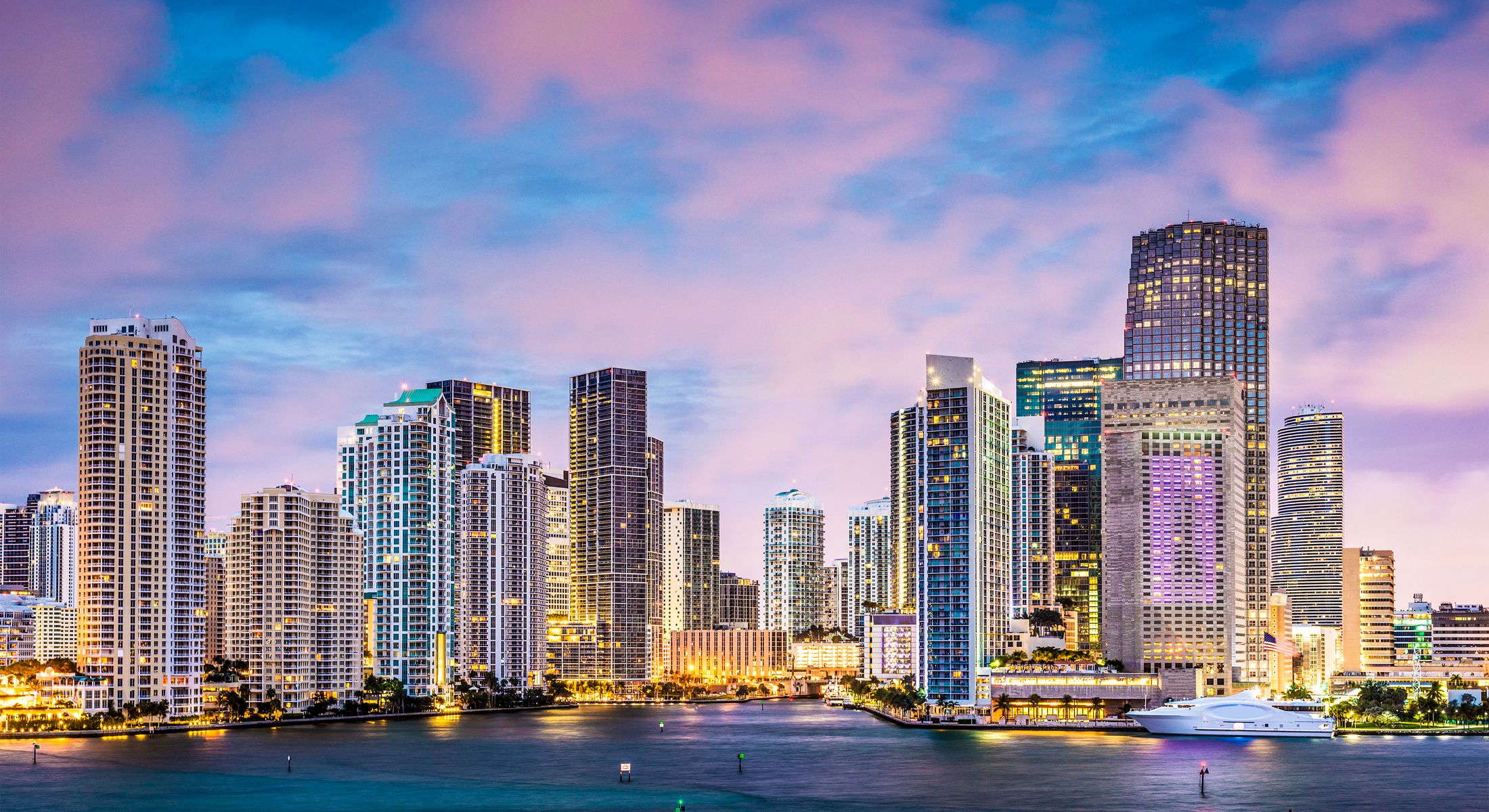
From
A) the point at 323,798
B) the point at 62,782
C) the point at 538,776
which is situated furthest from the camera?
the point at 538,776

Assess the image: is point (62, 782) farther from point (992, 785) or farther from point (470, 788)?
point (992, 785)

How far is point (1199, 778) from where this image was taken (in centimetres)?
18388

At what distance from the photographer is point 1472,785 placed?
182500 millimetres

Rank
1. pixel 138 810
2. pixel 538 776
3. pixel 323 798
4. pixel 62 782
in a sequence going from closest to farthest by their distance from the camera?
pixel 138 810 → pixel 323 798 → pixel 62 782 → pixel 538 776

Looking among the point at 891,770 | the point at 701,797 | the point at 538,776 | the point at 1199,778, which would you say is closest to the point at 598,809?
the point at 701,797

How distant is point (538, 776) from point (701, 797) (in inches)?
1227

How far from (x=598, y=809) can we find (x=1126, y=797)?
49.9 meters

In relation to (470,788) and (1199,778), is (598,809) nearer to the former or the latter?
(470,788)

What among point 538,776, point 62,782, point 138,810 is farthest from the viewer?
point 538,776

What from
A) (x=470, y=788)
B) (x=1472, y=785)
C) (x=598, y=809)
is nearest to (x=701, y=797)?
(x=598, y=809)

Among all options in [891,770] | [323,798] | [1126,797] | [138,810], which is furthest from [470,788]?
[1126,797]

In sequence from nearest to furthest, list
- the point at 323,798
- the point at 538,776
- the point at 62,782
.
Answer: the point at 323,798, the point at 62,782, the point at 538,776

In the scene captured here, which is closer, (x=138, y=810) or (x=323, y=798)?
(x=138, y=810)

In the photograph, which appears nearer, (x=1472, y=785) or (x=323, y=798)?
(x=323, y=798)
